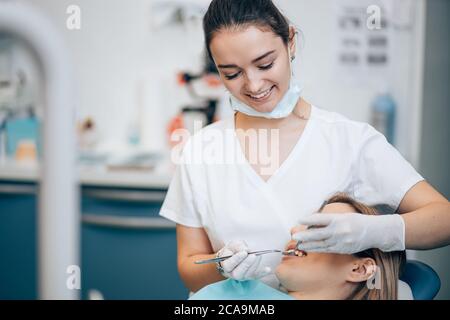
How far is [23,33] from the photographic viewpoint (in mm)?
582

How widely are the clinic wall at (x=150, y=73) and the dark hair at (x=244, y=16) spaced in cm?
61

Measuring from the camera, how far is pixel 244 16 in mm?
1093

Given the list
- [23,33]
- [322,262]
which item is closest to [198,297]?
[322,262]

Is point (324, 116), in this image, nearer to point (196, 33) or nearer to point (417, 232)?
point (417, 232)

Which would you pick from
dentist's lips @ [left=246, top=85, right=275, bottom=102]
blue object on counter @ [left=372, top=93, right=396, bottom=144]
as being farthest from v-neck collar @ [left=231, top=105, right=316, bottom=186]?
blue object on counter @ [left=372, top=93, right=396, bottom=144]

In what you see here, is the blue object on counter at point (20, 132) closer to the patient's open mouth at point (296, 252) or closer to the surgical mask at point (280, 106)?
the surgical mask at point (280, 106)

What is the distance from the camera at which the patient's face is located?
3.63ft

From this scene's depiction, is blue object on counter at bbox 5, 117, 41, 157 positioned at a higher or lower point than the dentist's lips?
lower

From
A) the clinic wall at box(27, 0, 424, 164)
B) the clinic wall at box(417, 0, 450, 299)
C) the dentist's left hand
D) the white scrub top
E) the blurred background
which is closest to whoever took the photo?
the dentist's left hand

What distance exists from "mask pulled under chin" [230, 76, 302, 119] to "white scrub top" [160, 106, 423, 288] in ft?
0.19

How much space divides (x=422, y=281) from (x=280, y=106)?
0.43 m

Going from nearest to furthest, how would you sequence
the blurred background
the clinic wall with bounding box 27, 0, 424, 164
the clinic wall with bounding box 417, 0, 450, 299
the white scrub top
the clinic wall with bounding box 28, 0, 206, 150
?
the white scrub top < the clinic wall with bounding box 417, 0, 450, 299 < the blurred background < the clinic wall with bounding box 27, 0, 424, 164 < the clinic wall with bounding box 28, 0, 206, 150

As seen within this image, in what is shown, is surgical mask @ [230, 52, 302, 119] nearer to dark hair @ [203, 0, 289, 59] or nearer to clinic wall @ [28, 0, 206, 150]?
dark hair @ [203, 0, 289, 59]
